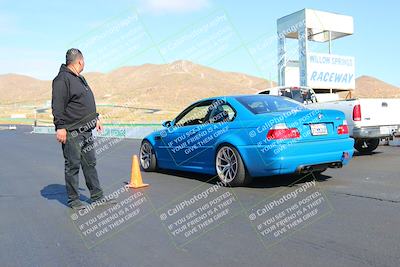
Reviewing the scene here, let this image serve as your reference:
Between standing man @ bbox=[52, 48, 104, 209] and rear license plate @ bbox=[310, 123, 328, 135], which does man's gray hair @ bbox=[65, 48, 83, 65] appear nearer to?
standing man @ bbox=[52, 48, 104, 209]

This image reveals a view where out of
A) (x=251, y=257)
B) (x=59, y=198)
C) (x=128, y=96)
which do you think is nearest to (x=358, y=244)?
(x=251, y=257)

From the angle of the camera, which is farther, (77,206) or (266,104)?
(266,104)

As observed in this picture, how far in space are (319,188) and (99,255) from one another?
12.0 ft

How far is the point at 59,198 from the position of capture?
21.7ft

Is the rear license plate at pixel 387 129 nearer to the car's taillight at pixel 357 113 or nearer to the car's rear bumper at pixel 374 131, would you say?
the car's rear bumper at pixel 374 131

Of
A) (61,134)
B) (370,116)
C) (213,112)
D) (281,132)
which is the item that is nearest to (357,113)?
(370,116)

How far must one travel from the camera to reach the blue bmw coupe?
6.29m

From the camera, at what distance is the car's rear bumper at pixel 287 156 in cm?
623

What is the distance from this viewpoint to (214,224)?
488 cm

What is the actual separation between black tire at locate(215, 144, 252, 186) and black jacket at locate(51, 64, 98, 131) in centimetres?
212

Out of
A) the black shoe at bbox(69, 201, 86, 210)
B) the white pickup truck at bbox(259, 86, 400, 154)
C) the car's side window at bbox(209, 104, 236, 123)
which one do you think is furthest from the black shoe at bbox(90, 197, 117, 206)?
the white pickup truck at bbox(259, 86, 400, 154)

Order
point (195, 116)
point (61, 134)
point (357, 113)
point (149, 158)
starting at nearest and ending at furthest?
point (61, 134) → point (195, 116) → point (149, 158) → point (357, 113)

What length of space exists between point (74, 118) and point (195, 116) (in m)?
3.03

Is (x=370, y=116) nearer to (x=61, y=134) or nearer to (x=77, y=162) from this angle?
→ (x=77, y=162)
